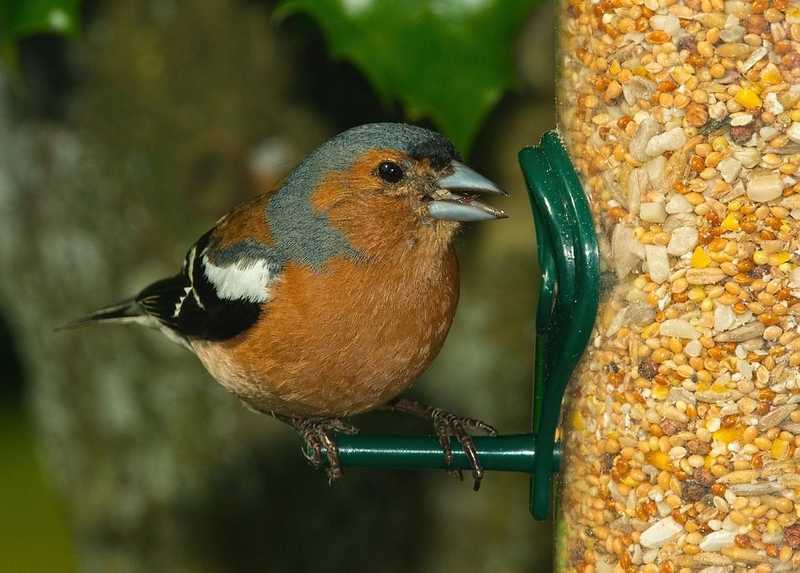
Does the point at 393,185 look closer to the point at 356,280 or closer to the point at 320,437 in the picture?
the point at 356,280

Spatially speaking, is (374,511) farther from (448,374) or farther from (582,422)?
(582,422)

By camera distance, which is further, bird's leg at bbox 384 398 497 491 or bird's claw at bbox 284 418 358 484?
bird's claw at bbox 284 418 358 484

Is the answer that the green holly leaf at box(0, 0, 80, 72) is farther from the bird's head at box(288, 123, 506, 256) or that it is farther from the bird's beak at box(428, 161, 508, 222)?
the bird's beak at box(428, 161, 508, 222)

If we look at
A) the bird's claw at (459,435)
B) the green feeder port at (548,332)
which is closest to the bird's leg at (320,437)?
the green feeder port at (548,332)

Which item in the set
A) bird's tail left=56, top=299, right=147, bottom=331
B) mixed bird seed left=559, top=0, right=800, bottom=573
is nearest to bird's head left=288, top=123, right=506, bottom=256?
mixed bird seed left=559, top=0, right=800, bottom=573

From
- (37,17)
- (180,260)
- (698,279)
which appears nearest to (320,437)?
(698,279)

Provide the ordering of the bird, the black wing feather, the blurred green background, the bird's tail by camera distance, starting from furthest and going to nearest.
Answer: the blurred green background, the bird's tail, the black wing feather, the bird

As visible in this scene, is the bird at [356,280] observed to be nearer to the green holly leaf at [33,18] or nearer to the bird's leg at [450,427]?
the bird's leg at [450,427]
